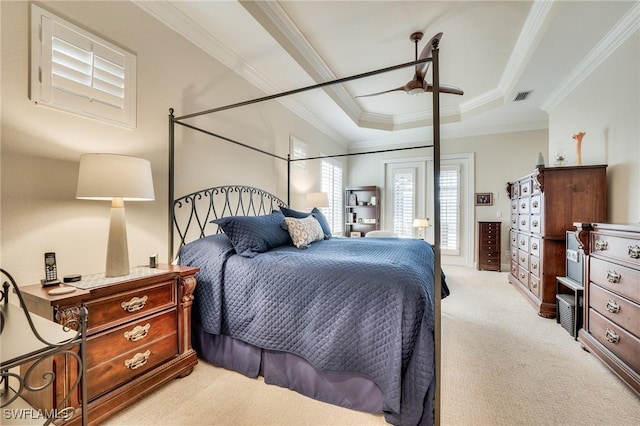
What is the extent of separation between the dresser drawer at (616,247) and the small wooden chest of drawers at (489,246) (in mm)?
2997

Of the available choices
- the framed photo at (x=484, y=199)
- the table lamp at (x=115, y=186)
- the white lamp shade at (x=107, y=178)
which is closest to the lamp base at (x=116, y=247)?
the table lamp at (x=115, y=186)

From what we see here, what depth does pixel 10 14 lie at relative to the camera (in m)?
1.39

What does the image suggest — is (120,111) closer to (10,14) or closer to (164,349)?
(10,14)

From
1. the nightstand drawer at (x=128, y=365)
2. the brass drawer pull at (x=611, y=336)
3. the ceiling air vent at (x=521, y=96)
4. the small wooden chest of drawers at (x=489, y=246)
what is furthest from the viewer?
the small wooden chest of drawers at (x=489, y=246)

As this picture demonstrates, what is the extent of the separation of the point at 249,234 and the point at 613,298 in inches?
105

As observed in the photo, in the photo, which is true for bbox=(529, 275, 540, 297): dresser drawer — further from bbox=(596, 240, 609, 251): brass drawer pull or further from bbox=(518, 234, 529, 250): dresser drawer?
bbox=(596, 240, 609, 251): brass drawer pull

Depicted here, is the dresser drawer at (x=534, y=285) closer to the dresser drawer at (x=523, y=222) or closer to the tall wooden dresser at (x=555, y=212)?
the tall wooden dresser at (x=555, y=212)

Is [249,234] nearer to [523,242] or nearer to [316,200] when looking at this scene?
[316,200]

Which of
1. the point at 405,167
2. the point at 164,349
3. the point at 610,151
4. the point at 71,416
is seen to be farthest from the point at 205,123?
the point at 405,167

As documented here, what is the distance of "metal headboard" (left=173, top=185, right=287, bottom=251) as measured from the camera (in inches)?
92.4

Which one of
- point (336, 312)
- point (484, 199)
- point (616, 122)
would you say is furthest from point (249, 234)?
A: point (484, 199)

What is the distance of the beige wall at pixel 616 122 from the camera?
237cm

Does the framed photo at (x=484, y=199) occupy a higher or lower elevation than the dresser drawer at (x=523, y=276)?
higher

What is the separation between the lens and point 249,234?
206 cm
